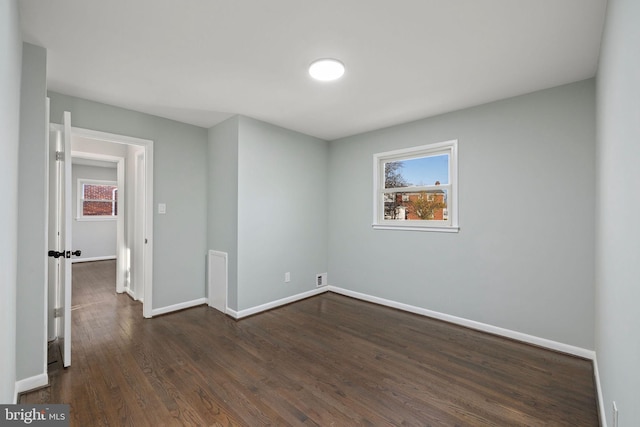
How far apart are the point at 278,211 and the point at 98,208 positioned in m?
6.44

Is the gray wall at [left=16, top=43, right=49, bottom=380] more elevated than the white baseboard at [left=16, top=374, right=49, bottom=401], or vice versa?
the gray wall at [left=16, top=43, right=49, bottom=380]

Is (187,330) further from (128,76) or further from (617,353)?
(617,353)

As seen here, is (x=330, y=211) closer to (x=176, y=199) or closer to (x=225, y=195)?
(x=225, y=195)

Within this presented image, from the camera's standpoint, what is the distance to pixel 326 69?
2330mm

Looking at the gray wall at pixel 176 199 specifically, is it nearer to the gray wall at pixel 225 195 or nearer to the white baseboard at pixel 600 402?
the gray wall at pixel 225 195

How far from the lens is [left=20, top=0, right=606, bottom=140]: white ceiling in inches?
66.6

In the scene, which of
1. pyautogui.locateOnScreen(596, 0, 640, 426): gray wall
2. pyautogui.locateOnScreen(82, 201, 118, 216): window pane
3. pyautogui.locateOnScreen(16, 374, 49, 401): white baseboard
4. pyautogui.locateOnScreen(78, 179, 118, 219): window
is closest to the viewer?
pyautogui.locateOnScreen(596, 0, 640, 426): gray wall

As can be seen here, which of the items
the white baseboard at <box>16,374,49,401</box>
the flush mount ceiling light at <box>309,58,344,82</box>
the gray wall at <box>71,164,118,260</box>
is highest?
the flush mount ceiling light at <box>309,58,344,82</box>

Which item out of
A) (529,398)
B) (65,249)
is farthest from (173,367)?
(529,398)

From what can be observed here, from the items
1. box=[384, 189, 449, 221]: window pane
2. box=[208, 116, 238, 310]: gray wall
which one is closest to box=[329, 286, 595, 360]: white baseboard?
box=[384, 189, 449, 221]: window pane

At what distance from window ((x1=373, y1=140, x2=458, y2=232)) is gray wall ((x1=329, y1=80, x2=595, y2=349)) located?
11cm

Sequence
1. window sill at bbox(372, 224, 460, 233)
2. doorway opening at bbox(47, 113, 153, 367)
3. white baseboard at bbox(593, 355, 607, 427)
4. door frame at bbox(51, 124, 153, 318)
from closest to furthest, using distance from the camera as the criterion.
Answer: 1. white baseboard at bbox(593, 355, 607, 427)
2. doorway opening at bbox(47, 113, 153, 367)
3. window sill at bbox(372, 224, 460, 233)
4. door frame at bbox(51, 124, 153, 318)

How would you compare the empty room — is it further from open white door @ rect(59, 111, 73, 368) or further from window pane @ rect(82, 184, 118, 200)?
window pane @ rect(82, 184, 118, 200)

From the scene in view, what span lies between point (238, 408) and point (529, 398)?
6.57 ft
